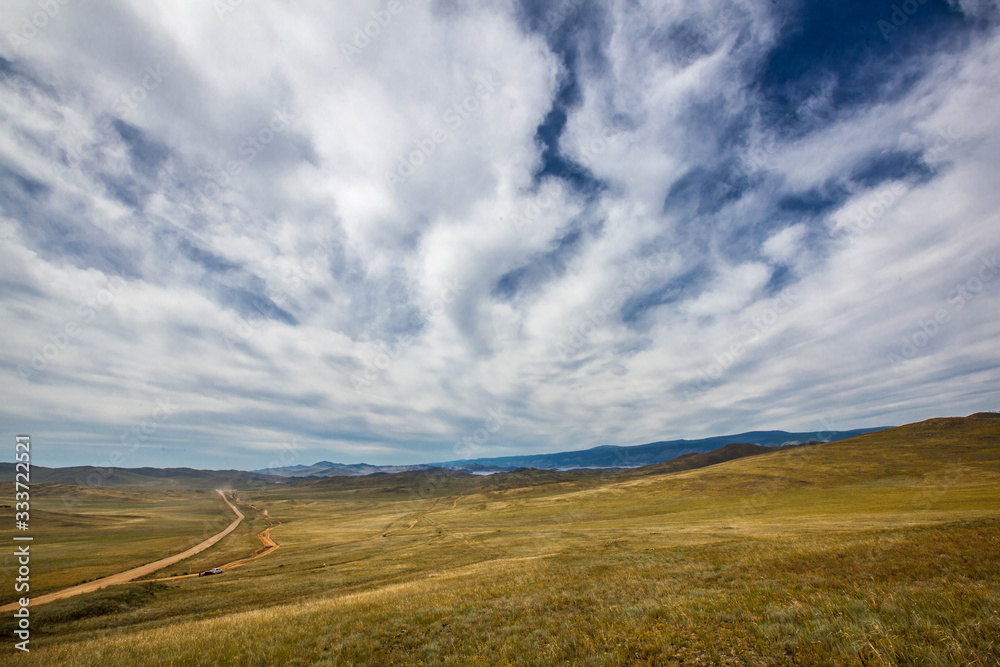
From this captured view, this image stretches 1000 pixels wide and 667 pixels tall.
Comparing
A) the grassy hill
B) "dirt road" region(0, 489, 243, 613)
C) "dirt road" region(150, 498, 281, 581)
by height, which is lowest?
"dirt road" region(150, 498, 281, 581)

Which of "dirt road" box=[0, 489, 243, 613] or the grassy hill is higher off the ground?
the grassy hill

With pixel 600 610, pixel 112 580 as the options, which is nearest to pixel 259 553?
pixel 112 580

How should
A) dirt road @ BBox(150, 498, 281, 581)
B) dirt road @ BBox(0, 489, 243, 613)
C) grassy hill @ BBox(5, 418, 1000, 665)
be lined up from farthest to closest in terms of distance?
dirt road @ BBox(150, 498, 281, 581) → dirt road @ BBox(0, 489, 243, 613) → grassy hill @ BBox(5, 418, 1000, 665)

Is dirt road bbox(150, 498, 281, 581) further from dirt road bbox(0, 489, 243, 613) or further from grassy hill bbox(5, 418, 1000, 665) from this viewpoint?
grassy hill bbox(5, 418, 1000, 665)

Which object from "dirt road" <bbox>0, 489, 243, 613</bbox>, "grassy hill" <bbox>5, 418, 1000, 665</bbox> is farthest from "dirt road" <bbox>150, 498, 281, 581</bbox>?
Answer: "grassy hill" <bbox>5, 418, 1000, 665</bbox>

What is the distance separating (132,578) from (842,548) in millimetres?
63347

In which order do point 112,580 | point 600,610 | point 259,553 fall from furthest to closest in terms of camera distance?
point 259,553 → point 112,580 → point 600,610

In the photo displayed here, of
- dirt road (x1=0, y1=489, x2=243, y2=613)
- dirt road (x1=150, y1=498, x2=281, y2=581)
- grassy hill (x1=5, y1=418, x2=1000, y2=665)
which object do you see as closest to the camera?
grassy hill (x1=5, y1=418, x2=1000, y2=665)

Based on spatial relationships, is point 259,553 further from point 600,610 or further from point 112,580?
point 600,610

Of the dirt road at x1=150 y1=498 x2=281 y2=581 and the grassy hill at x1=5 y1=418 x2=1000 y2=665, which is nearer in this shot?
the grassy hill at x1=5 y1=418 x2=1000 y2=665

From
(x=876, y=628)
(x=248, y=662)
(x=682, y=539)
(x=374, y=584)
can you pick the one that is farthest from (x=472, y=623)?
(x=682, y=539)

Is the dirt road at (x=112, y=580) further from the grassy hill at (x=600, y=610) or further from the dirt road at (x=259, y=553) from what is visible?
the grassy hill at (x=600, y=610)

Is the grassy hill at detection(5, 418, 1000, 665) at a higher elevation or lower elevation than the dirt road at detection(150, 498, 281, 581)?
higher

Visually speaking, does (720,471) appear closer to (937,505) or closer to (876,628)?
(937,505)
